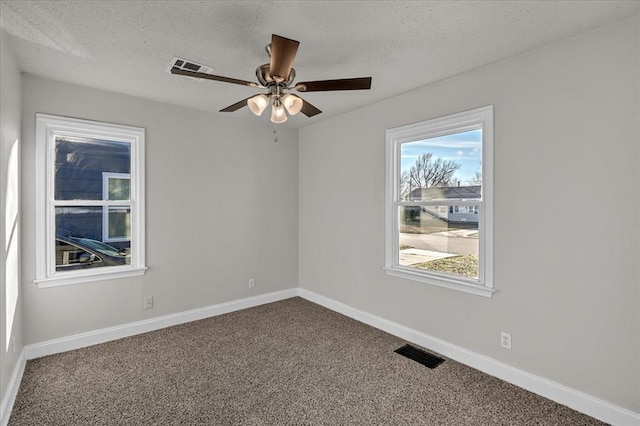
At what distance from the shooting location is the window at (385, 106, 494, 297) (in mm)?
2842

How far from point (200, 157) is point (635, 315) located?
4198 mm

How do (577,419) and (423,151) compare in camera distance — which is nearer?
(577,419)

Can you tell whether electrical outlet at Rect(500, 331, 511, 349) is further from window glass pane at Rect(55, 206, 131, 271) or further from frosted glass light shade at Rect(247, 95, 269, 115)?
window glass pane at Rect(55, 206, 131, 271)

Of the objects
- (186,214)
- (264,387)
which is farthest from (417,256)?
(186,214)

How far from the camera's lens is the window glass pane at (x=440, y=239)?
9.87 feet

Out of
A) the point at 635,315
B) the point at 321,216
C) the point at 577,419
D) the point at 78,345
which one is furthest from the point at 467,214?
the point at 78,345

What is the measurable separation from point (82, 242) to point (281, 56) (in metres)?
2.90

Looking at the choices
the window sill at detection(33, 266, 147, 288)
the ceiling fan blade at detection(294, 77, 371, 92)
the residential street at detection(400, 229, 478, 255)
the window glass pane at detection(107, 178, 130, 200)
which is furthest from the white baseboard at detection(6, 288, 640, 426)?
the ceiling fan blade at detection(294, 77, 371, 92)

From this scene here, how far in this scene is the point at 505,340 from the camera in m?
2.68

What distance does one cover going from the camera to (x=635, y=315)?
2066 mm

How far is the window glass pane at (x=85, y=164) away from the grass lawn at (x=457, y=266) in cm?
341

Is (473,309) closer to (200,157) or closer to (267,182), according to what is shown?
(267,182)

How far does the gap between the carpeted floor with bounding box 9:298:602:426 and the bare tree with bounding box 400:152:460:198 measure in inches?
64.1

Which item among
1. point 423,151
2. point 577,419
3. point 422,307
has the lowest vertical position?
point 577,419
